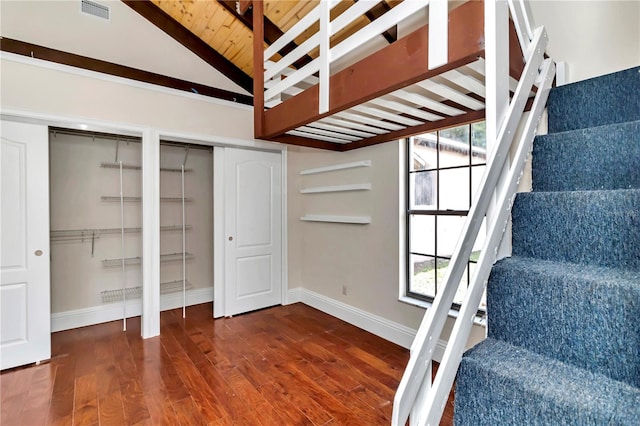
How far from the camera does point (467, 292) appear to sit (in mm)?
1026

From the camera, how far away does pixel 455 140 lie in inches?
106

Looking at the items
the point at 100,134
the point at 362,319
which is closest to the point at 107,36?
the point at 100,134

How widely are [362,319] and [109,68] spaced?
359 centimetres

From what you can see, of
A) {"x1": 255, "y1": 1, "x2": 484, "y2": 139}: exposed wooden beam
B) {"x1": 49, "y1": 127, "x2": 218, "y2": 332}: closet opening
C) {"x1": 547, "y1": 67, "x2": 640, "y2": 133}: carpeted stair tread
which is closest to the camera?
{"x1": 255, "y1": 1, "x2": 484, "y2": 139}: exposed wooden beam

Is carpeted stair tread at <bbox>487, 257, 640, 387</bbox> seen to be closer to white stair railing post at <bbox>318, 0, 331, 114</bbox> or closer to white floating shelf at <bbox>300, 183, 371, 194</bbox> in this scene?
white stair railing post at <bbox>318, 0, 331, 114</bbox>

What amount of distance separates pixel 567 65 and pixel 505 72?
3.75 feet

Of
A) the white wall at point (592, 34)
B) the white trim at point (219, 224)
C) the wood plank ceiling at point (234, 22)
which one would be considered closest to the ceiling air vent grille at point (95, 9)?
the wood plank ceiling at point (234, 22)

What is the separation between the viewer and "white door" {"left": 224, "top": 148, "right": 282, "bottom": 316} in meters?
3.75

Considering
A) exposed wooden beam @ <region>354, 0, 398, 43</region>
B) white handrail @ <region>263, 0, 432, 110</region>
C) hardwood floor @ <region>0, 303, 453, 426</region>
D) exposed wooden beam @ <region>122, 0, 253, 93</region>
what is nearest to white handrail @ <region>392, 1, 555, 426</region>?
white handrail @ <region>263, 0, 432, 110</region>

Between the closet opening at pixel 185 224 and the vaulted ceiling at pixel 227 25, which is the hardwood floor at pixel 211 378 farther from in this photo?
the vaulted ceiling at pixel 227 25

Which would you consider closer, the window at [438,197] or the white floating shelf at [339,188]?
the window at [438,197]

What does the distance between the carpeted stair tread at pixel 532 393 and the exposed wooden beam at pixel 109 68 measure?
3668mm

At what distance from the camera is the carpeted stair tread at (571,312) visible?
2.77 ft

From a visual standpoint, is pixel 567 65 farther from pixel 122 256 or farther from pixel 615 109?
pixel 122 256
